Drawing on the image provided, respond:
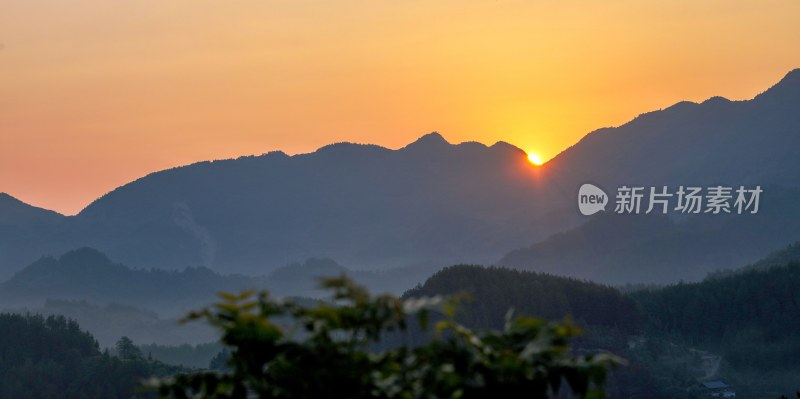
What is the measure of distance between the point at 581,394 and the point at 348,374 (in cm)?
214

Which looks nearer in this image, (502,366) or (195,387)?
(502,366)

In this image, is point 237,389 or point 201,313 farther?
point 237,389

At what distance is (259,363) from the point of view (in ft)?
48.3

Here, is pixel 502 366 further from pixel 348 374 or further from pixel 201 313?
pixel 201 313

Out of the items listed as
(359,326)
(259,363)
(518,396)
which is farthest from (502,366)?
(259,363)

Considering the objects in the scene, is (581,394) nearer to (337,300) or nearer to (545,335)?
(545,335)

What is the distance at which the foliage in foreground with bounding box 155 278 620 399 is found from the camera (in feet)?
45.5

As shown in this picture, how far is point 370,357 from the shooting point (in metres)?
14.5

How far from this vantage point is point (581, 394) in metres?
14.2

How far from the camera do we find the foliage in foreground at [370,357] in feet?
45.5

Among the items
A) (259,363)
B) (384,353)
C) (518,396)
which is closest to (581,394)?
(518,396)

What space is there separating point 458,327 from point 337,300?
1132mm

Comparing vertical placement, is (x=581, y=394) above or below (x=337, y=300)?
below

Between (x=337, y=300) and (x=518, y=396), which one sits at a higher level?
(x=337, y=300)
